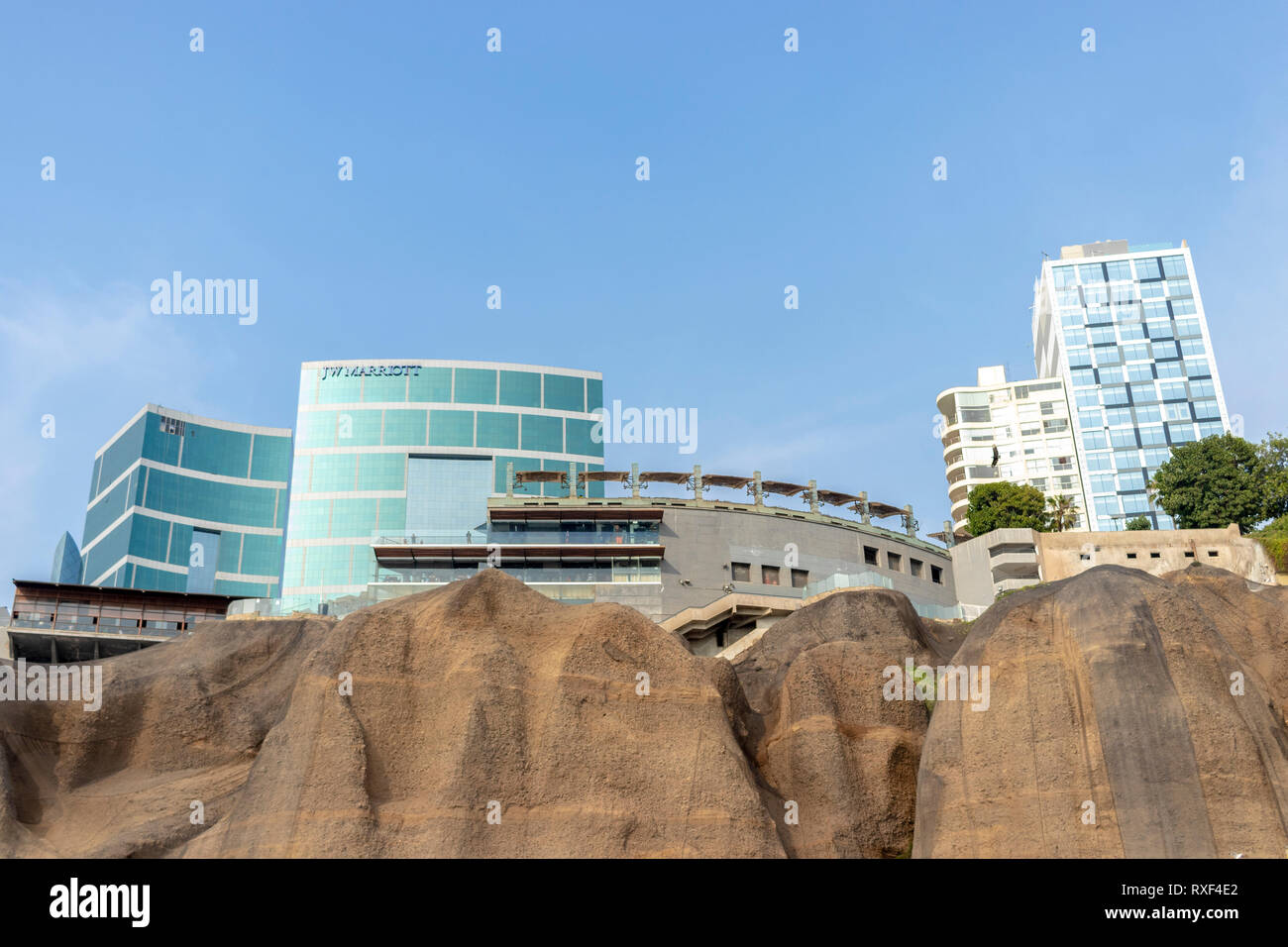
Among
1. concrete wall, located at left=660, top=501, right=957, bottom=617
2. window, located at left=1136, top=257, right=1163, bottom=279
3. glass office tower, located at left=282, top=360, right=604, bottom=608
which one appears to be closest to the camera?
concrete wall, located at left=660, top=501, right=957, bottom=617

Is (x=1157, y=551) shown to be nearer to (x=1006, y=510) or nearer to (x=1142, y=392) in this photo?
(x=1006, y=510)

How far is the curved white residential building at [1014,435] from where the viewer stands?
170750mm

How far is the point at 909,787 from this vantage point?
34.0 m

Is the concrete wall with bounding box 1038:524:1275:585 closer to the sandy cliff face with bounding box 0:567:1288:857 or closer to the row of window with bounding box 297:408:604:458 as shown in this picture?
the sandy cliff face with bounding box 0:567:1288:857

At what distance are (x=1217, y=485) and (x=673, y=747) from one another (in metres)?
88.1

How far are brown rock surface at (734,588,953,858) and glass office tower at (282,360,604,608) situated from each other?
11477cm

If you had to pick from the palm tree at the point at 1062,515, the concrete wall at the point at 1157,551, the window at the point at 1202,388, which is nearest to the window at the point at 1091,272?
the window at the point at 1202,388

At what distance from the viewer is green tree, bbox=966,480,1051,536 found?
111062mm

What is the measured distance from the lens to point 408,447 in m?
157

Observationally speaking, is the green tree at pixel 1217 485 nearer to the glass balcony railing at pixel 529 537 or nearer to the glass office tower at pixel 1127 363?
the glass balcony railing at pixel 529 537

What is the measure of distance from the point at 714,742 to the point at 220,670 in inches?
691

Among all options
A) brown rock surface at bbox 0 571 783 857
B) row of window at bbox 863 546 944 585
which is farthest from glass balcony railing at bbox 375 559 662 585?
brown rock surface at bbox 0 571 783 857
